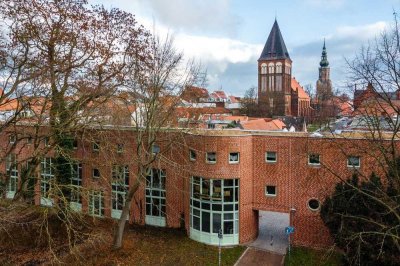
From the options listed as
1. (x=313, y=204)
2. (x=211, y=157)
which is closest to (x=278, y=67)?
(x=313, y=204)

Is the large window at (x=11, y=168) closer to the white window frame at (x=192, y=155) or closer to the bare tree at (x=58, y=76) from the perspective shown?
the bare tree at (x=58, y=76)

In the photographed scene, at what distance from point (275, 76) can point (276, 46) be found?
6571mm

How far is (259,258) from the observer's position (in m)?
17.7

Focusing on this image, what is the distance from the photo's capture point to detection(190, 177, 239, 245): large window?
1900cm

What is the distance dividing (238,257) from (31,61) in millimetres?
12093

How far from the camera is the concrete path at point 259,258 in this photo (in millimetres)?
17156

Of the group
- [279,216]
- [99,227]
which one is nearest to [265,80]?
[279,216]

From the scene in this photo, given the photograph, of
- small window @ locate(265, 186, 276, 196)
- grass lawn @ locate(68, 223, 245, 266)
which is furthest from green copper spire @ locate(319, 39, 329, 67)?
grass lawn @ locate(68, 223, 245, 266)

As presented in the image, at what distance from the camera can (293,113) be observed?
8806cm

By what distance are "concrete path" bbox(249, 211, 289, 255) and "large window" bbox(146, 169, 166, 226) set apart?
5.37 m

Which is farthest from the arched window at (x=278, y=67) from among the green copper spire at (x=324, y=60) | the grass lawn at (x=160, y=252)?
the grass lawn at (x=160, y=252)

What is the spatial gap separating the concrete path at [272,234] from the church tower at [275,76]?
57472mm

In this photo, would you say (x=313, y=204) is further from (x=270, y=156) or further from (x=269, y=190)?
(x=270, y=156)

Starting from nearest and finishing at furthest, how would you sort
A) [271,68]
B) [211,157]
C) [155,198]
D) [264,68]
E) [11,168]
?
[11,168]
[211,157]
[155,198]
[271,68]
[264,68]
